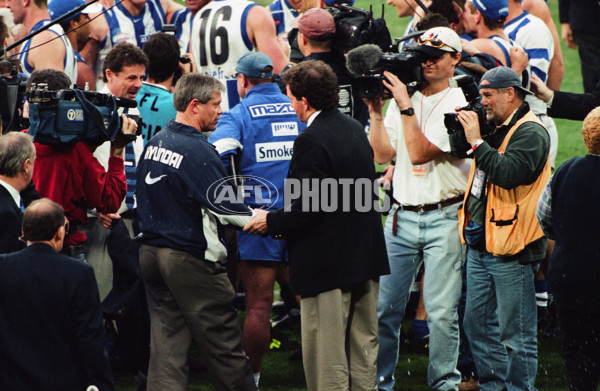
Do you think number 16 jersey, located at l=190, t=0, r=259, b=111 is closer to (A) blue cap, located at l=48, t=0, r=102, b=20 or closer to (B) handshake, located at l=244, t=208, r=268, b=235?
(A) blue cap, located at l=48, t=0, r=102, b=20

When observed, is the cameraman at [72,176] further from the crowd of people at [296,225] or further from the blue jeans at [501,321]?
the blue jeans at [501,321]

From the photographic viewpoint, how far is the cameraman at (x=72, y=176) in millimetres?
4410

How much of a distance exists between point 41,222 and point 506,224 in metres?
2.31

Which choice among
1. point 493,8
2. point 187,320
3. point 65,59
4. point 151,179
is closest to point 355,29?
point 493,8

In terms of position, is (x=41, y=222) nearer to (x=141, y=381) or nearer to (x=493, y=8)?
(x=141, y=381)

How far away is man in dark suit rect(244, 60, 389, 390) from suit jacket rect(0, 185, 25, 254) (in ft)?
3.87

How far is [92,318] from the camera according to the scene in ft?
11.7

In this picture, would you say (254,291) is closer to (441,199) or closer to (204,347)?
(204,347)

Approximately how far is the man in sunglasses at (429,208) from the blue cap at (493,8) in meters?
1.13

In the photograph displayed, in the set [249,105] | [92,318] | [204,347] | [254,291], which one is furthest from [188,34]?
[92,318]

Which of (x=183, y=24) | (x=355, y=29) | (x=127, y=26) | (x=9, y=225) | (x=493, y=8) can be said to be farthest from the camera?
(x=183, y=24)

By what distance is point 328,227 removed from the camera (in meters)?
4.27

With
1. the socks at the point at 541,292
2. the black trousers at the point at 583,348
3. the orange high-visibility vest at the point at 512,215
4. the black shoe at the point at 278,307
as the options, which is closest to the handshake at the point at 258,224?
the orange high-visibility vest at the point at 512,215

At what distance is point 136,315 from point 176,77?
5.59 feet
